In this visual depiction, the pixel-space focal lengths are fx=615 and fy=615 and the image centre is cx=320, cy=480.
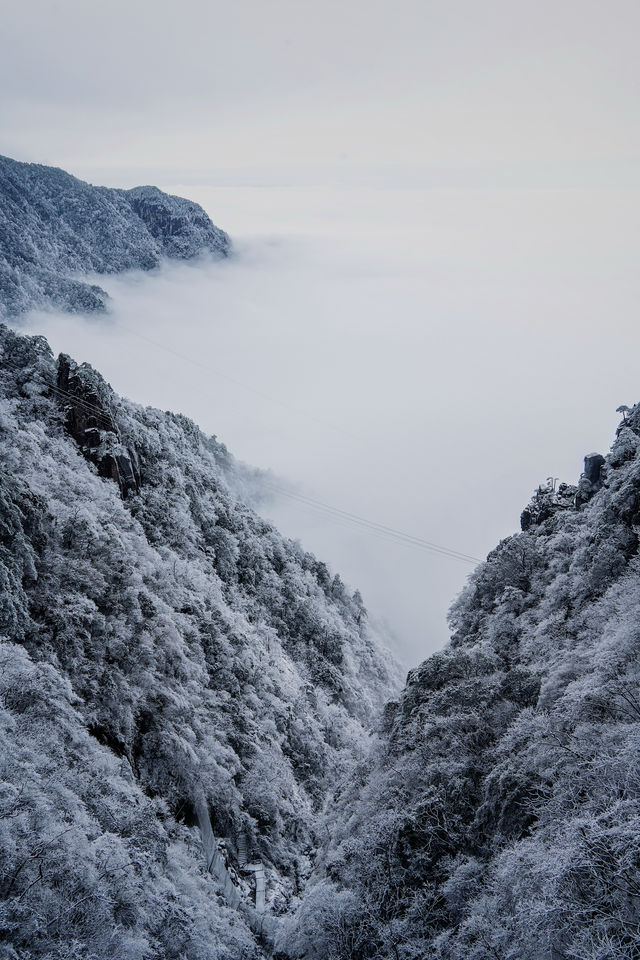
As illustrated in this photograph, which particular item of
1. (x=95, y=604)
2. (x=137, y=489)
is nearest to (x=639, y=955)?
(x=95, y=604)

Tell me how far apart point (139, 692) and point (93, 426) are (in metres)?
28.0

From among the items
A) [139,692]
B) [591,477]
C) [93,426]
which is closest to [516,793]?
[139,692]

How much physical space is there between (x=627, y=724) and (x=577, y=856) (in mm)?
6080

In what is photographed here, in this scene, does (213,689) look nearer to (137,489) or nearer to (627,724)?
(137,489)

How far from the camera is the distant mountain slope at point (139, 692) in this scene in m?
Answer: 19.7

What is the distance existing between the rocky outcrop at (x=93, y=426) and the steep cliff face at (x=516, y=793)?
30614 millimetres

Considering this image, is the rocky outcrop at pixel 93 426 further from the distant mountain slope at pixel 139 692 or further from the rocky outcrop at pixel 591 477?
the rocky outcrop at pixel 591 477

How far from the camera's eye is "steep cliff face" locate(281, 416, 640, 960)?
681 inches

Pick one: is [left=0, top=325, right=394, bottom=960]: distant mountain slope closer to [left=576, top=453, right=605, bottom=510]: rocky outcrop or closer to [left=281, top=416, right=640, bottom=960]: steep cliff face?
[left=281, top=416, right=640, bottom=960]: steep cliff face

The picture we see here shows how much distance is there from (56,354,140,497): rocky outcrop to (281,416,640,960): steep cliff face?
30.6 metres

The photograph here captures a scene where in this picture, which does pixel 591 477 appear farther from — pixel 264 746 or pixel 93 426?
pixel 93 426

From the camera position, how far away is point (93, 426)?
2152 inches

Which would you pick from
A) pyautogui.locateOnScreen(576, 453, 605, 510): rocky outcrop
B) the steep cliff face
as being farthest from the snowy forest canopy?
pyautogui.locateOnScreen(576, 453, 605, 510): rocky outcrop

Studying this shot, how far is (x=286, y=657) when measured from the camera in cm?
6322
